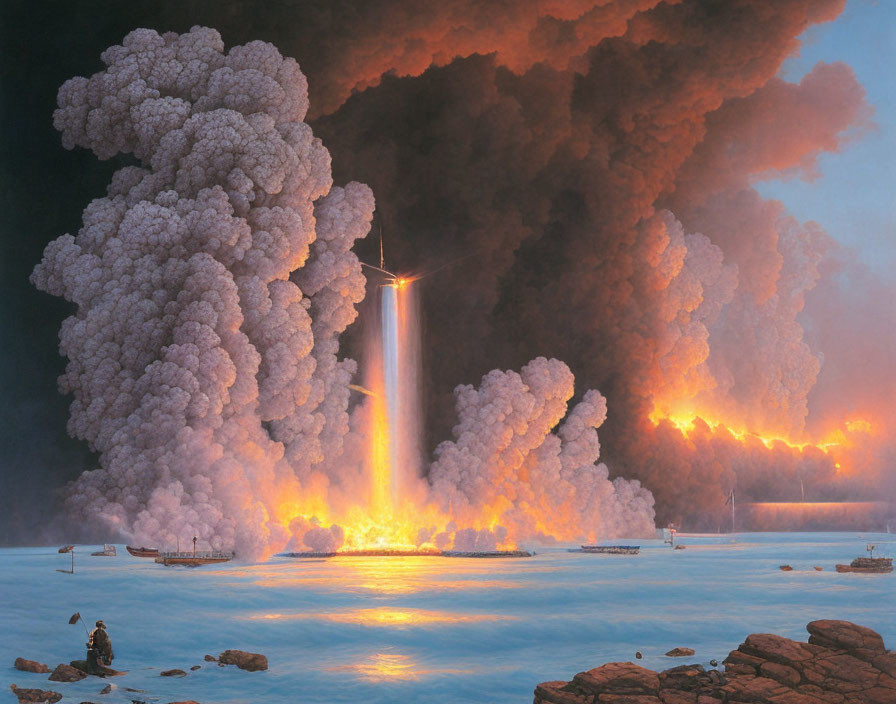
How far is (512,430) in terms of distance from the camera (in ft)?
95.3

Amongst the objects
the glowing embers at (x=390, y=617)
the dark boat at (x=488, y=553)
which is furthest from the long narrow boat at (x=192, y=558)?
the dark boat at (x=488, y=553)

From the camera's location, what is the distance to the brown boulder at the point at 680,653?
16.8m

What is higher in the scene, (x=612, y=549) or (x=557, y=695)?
(x=612, y=549)

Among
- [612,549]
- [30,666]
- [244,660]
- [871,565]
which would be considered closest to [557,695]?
[244,660]

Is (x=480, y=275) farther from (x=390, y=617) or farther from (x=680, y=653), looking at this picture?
(x=680, y=653)

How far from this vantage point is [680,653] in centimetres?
1688

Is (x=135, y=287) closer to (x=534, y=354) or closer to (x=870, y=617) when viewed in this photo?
(x=534, y=354)

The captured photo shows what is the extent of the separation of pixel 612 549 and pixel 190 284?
10430 millimetres

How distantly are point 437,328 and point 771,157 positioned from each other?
702cm

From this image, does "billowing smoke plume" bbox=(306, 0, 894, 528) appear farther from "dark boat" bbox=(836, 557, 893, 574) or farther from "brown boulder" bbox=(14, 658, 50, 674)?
"brown boulder" bbox=(14, 658, 50, 674)

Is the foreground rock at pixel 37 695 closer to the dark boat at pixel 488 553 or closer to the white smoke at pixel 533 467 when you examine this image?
the dark boat at pixel 488 553

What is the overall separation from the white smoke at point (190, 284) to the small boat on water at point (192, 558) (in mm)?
234

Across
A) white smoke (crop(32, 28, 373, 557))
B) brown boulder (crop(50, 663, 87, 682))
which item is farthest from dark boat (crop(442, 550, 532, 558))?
brown boulder (crop(50, 663, 87, 682))

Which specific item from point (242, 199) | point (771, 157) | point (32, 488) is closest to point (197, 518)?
point (32, 488)
